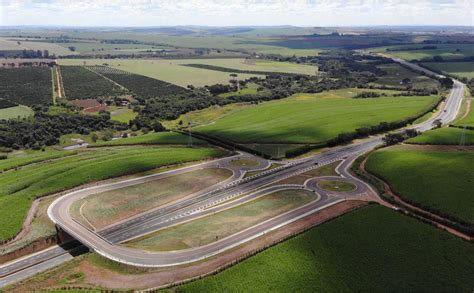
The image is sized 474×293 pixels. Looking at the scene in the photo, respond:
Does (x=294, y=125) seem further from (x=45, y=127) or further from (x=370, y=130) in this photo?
(x=45, y=127)

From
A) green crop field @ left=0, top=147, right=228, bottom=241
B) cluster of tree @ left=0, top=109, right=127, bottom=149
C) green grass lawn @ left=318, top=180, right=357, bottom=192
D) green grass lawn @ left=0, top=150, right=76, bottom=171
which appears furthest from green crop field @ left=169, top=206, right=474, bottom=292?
cluster of tree @ left=0, top=109, right=127, bottom=149

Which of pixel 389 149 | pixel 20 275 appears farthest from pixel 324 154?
pixel 20 275

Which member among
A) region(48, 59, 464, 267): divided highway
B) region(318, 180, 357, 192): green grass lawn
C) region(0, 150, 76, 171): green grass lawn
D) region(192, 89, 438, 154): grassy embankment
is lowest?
region(0, 150, 76, 171): green grass lawn

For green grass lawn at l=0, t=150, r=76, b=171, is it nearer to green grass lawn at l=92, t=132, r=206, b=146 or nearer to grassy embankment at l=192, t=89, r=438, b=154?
green grass lawn at l=92, t=132, r=206, b=146

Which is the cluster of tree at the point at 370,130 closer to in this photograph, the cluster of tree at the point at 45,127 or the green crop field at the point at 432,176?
the green crop field at the point at 432,176

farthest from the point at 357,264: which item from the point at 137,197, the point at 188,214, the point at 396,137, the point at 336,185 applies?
the point at 396,137
